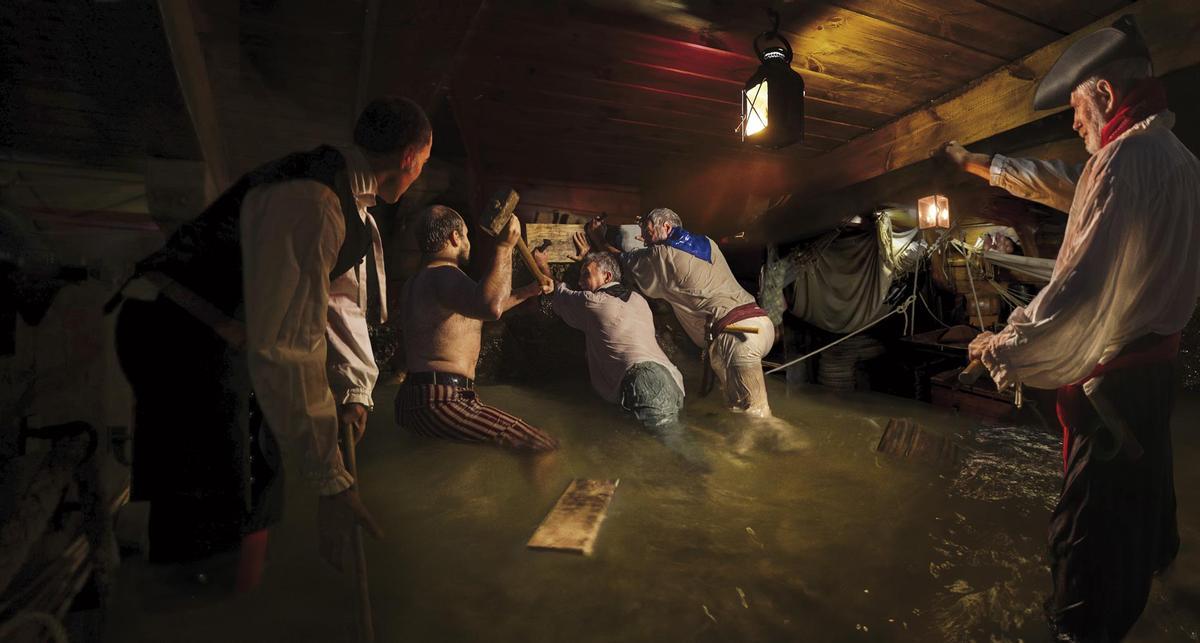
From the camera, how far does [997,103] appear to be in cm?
344

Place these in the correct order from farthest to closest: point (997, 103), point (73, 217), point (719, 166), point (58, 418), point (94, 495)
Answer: point (719, 166)
point (73, 217)
point (997, 103)
point (58, 418)
point (94, 495)

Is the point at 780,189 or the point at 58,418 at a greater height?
the point at 780,189

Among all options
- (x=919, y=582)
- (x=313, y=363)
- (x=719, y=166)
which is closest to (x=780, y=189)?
(x=719, y=166)

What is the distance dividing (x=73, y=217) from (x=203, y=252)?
4847 mm

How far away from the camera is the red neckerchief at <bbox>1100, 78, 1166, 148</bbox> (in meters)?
1.73

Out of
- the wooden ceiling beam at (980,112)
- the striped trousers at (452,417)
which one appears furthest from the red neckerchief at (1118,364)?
the striped trousers at (452,417)

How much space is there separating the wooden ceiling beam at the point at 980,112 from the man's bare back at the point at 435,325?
→ 159 inches

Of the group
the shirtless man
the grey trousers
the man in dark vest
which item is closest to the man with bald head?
the grey trousers

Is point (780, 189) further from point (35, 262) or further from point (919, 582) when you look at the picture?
point (35, 262)

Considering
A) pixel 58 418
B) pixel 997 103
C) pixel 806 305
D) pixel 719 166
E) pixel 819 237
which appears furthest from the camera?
pixel 806 305

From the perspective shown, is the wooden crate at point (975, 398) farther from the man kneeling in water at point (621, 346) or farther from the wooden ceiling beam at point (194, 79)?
the wooden ceiling beam at point (194, 79)

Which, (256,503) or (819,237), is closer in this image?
(256,503)

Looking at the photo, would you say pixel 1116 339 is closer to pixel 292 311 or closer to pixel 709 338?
pixel 292 311

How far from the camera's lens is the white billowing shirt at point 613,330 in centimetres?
480
